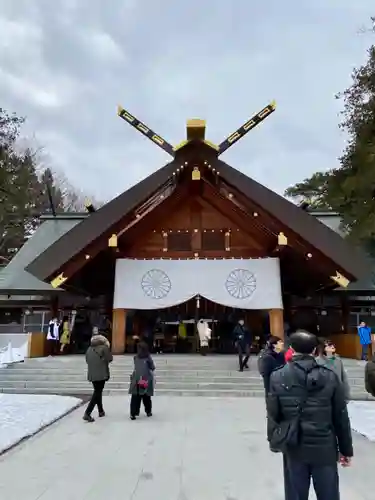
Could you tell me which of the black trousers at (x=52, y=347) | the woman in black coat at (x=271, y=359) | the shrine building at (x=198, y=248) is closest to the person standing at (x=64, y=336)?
the black trousers at (x=52, y=347)

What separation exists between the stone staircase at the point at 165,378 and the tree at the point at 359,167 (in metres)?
4.16

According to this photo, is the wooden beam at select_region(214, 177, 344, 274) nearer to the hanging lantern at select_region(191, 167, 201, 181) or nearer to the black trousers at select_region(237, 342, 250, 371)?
the hanging lantern at select_region(191, 167, 201, 181)

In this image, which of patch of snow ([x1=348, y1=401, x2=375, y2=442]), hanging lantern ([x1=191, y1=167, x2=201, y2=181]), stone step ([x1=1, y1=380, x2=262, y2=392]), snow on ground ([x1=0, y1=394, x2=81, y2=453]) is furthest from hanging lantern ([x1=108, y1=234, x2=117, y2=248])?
patch of snow ([x1=348, y1=401, x2=375, y2=442])

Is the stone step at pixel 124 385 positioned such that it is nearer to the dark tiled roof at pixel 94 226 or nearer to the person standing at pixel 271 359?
the dark tiled roof at pixel 94 226

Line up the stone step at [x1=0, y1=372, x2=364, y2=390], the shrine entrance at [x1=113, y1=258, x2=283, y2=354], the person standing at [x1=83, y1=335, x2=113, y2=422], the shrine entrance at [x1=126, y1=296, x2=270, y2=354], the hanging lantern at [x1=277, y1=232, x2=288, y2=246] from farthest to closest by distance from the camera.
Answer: the shrine entrance at [x1=126, y1=296, x2=270, y2=354]
the shrine entrance at [x1=113, y1=258, x2=283, y2=354]
the hanging lantern at [x1=277, y1=232, x2=288, y2=246]
the stone step at [x1=0, y1=372, x2=364, y2=390]
the person standing at [x1=83, y1=335, x2=113, y2=422]

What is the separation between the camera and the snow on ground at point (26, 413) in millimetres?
6329

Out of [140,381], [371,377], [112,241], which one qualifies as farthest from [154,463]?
[112,241]

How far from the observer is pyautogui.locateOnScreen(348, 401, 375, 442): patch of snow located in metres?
6.85

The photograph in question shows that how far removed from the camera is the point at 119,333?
51.3 ft

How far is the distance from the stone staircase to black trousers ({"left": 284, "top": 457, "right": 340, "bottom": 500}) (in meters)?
8.60

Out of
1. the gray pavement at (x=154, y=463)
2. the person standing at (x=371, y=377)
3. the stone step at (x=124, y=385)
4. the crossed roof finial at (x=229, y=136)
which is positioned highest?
the crossed roof finial at (x=229, y=136)

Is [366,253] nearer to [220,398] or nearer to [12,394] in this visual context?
[220,398]

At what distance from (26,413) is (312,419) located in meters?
6.65

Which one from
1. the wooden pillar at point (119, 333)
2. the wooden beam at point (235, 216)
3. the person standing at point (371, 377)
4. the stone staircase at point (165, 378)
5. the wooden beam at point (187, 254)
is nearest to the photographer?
the person standing at point (371, 377)
